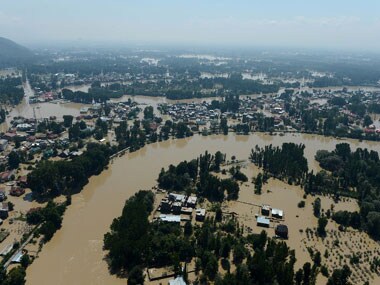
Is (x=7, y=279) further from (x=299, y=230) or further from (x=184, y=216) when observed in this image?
(x=299, y=230)

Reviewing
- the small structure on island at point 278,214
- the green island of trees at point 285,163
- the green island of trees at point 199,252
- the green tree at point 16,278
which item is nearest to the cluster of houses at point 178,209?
the green island of trees at point 199,252

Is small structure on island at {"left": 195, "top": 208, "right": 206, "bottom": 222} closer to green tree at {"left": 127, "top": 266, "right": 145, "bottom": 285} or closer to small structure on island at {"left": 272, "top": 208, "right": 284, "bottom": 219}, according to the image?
small structure on island at {"left": 272, "top": 208, "right": 284, "bottom": 219}

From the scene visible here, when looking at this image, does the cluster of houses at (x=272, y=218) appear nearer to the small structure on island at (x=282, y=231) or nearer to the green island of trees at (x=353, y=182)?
the small structure on island at (x=282, y=231)

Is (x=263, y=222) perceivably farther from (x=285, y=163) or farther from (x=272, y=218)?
(x=285, y=163)

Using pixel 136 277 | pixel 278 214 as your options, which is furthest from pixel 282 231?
pixel 136 277

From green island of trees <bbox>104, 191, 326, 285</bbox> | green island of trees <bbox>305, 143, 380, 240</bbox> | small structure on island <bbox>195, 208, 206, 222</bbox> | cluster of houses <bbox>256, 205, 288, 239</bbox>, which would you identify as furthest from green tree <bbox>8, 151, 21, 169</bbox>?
green island of trees <bbox>305, 143, 380, 240</bbox>
